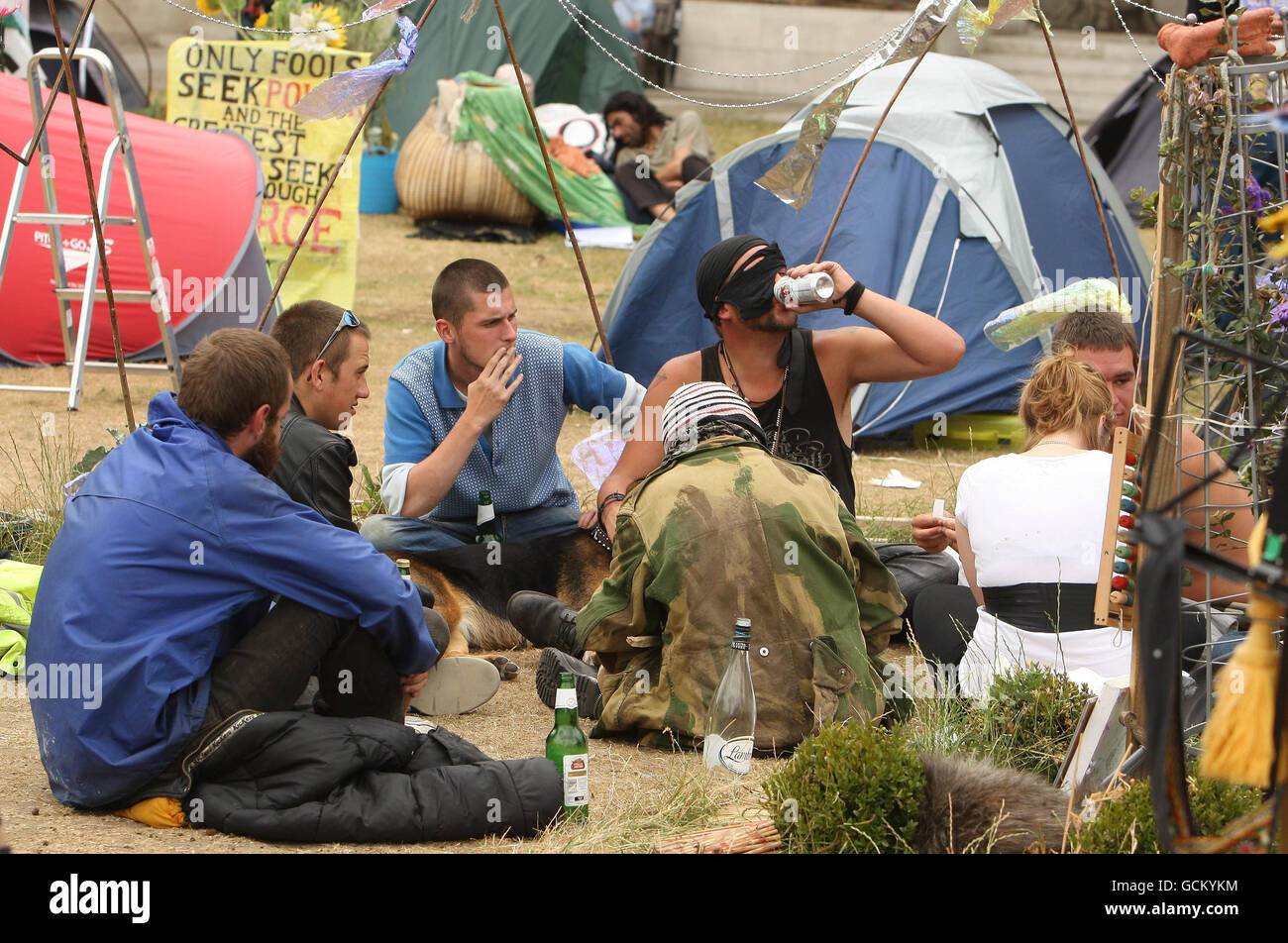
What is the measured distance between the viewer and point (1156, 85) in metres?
12.7

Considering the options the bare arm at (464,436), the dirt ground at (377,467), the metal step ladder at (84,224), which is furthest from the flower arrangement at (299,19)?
the bare arm at (464,436)

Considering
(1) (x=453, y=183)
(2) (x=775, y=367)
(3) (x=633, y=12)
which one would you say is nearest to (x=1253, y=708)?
(2) (x=775, y=367)

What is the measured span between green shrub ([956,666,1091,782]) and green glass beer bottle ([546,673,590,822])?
36.2 inches

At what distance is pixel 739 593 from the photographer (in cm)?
361

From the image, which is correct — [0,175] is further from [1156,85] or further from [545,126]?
[1156,85]

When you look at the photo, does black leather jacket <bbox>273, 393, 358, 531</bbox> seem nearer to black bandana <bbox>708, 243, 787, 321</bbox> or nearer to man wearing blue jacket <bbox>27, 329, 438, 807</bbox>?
man wearing blue jacket <bbox>27, 329, 438, 807</bbox>

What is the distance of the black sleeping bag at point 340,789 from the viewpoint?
310 centimetres

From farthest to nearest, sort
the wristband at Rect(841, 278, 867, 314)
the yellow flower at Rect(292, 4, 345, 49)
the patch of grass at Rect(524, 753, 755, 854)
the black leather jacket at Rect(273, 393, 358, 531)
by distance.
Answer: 1. the yellow flower at Rect(292, 4, 345, 49)
2. the wristband at Rect(841, 278, 867, 314)
3. the black leather jacket at Rect(273, 393, 358, 531)
4. the patch of grass at Rect(524, 753, 755, 854)

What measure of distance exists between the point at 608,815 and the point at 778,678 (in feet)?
2.04

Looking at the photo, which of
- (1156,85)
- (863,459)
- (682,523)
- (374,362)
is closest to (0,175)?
(374,362)

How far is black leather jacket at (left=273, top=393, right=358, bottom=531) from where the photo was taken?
3.82m

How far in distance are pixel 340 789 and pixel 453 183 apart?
385 inches

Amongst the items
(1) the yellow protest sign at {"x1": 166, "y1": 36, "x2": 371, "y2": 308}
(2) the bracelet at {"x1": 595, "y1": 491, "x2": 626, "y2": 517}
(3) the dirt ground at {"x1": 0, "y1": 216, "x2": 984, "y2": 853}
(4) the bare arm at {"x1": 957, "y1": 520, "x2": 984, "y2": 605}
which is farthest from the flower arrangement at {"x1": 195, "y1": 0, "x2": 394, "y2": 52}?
(4) the bare arm at {"x1": 957, "y1": 520, "x2": 984, "y2": 605}

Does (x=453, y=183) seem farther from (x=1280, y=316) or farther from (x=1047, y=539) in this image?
(x=1280, y=316)
